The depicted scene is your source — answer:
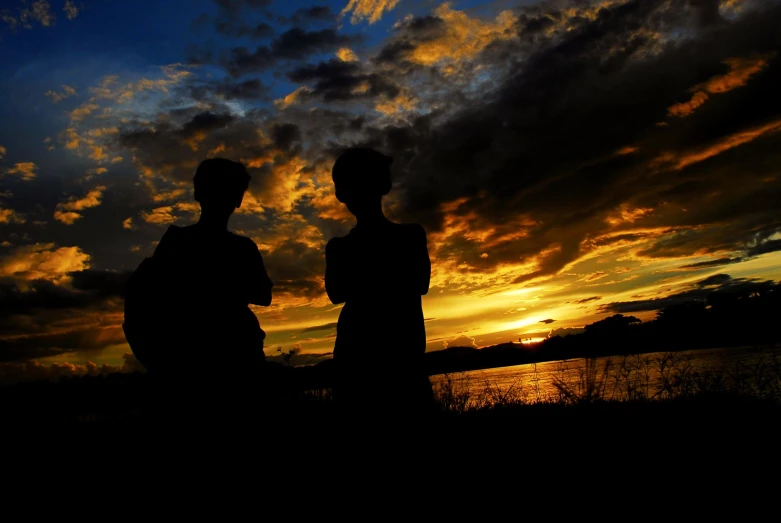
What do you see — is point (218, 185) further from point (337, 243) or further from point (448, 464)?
point (448, 464)

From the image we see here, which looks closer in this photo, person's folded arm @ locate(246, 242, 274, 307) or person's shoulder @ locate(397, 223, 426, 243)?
person's folded arm @ locate(246, 242, 274, 307)

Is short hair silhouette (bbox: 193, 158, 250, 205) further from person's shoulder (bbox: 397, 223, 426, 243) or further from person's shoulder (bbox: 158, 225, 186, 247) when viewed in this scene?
person's shoulder (bbox: 397, 223, 426, 243)

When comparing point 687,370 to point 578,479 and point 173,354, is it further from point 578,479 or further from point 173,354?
point 173,354

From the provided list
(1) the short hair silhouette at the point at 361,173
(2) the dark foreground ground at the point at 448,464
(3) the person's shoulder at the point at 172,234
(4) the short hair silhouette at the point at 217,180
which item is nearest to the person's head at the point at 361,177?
(1) the short hair silhouette at the point at 361,173

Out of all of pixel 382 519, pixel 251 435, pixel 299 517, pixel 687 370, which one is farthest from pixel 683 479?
pixel 687 370

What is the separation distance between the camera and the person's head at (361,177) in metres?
4.31

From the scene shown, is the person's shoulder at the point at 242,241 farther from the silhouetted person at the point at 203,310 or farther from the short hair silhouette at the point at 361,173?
the short hair silhouette at the point at 361,173

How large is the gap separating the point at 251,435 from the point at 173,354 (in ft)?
2.85

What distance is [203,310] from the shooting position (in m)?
3.79

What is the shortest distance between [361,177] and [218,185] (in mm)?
1207

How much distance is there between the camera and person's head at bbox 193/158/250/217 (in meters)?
4.06

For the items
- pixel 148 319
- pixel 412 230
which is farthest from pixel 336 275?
pixel 148 319

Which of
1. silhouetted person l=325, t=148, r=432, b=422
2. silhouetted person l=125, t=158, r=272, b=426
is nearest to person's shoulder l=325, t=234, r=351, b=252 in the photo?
silhouetted person l=325, t=148, r=432, b=422

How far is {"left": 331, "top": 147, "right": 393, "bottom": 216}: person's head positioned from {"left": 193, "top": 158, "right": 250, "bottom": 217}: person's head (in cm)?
88
